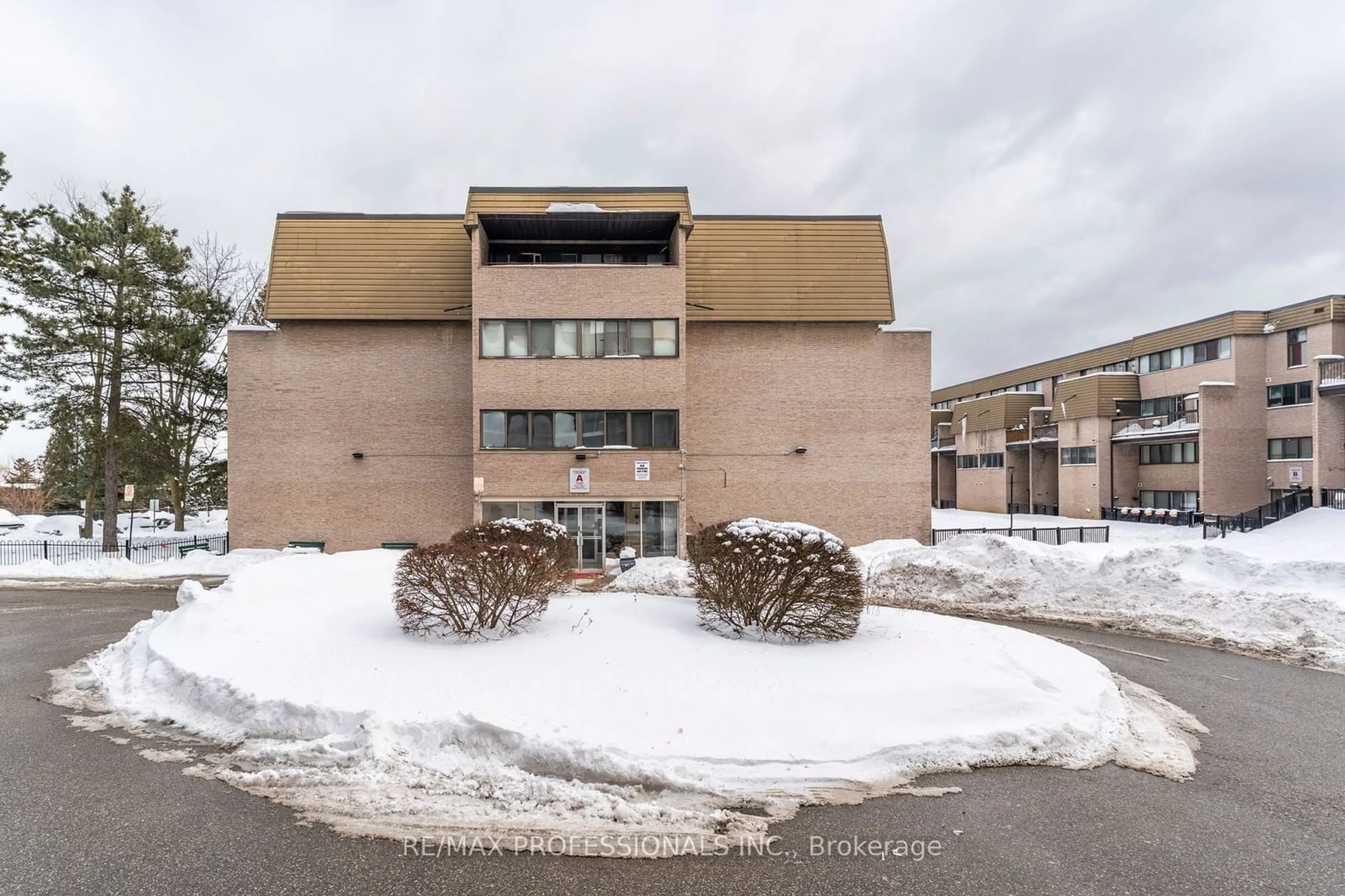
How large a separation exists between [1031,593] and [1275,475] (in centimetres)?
2938

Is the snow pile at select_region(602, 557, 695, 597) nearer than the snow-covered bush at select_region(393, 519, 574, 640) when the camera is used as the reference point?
No

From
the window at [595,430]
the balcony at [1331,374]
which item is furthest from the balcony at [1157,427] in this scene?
the window at [595,430]

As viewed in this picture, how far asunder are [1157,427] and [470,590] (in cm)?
4195

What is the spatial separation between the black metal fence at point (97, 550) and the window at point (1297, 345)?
1990 inches

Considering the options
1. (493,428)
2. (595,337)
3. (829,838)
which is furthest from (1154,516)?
(829,838)

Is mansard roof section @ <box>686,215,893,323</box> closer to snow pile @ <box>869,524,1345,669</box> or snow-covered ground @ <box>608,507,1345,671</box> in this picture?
snow-covered ground @ <box>608,507,1345,671</box>

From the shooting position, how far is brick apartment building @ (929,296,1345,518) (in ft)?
101

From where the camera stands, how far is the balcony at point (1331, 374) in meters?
28.5

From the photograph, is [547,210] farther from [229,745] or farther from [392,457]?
[229,745]

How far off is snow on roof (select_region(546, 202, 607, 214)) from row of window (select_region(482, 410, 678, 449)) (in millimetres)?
7113

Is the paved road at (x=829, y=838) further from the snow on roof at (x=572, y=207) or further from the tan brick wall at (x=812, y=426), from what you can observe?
the snow on roof at (x=572, y=207)

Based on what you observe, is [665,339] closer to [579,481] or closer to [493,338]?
[579,481]

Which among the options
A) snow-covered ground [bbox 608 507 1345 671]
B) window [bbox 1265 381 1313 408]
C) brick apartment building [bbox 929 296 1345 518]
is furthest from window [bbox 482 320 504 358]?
window [bbox 1265 381 1313 408]

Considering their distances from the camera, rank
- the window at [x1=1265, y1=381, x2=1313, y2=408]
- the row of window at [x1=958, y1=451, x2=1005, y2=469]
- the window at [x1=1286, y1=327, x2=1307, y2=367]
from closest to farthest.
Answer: the window at [x1=1265, y1=381, x2=1313, y2=408] → the window at [x1=1286, y1=327, x2=1307, y2=367] → the row of window at [x1=958, y1=451, x2=1005, y2=469]
